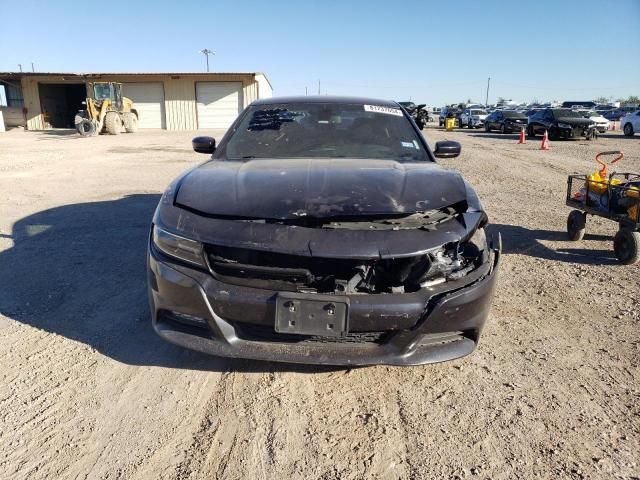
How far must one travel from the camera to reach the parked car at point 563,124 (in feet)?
71.2

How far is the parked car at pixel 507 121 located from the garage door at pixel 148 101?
21873mm

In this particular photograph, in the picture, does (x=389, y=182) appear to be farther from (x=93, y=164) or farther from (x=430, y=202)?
(x=93, y=164)

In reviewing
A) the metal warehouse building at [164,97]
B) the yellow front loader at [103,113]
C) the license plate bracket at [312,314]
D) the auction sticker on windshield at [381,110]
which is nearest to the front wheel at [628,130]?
the metal warehouse building at [164,97]

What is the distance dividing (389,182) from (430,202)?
0.32 m

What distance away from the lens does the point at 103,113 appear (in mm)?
25656

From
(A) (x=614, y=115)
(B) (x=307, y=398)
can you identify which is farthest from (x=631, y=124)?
(B) (x=307, y=398)

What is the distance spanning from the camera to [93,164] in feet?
41.6

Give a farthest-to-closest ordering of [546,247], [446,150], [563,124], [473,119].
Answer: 1. [473,119]
2. [563,124]
3. [546,247]
4. [446,150]

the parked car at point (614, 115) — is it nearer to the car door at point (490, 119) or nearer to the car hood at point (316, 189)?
the car door at point (490, 119)

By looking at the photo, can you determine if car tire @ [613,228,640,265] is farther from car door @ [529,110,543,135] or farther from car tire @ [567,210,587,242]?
car door @ [529,110,543,135]

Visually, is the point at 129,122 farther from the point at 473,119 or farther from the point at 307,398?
the point at 307,398

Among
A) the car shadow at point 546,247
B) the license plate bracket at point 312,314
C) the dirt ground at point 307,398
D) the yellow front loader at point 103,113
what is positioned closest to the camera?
the dirt ground at point 307,398

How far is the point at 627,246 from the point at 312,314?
13.3 feet

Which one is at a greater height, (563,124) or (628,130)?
(563,124)
